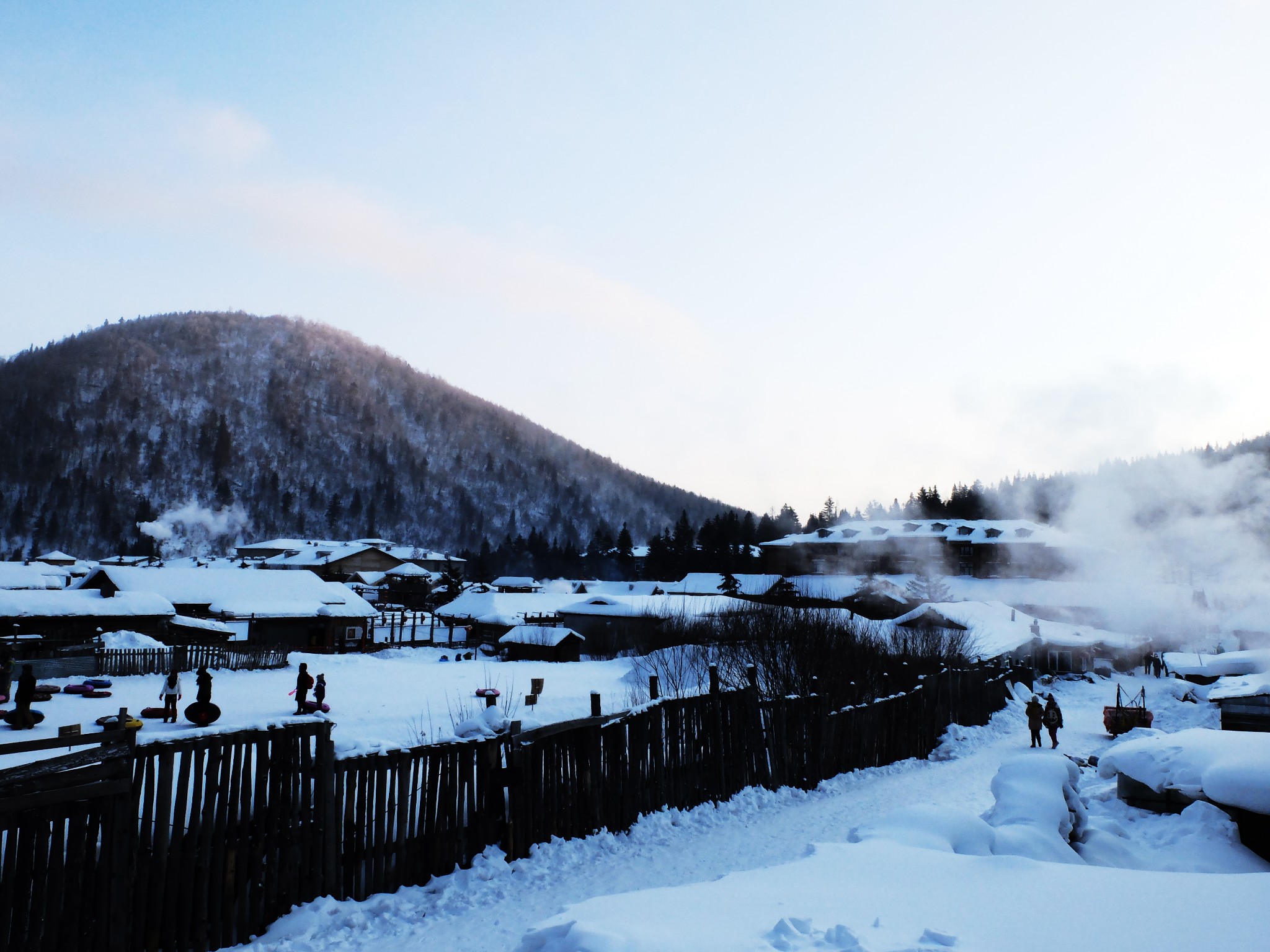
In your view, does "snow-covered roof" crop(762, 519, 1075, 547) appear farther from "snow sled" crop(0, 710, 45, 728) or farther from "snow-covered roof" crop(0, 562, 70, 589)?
"snow sled" crop(0, 710, 45, 728)

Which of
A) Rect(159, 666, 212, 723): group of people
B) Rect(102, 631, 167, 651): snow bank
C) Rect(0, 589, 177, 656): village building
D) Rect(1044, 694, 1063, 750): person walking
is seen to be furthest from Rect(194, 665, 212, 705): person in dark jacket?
Rect(1044, 694, 1063, 750): person walking

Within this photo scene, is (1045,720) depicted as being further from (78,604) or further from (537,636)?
(78,604)

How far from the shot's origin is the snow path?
6.85 metres

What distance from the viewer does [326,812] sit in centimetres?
723

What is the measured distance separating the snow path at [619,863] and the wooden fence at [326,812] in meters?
0.23

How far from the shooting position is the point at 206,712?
1902cm

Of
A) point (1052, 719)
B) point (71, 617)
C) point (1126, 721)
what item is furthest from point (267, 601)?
point (1126, 721)

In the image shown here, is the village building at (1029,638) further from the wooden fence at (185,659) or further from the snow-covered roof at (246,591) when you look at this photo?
the snow-covered roof at (246,591)

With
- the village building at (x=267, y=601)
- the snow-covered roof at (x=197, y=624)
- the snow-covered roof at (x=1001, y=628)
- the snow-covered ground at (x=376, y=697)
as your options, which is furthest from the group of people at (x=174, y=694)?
the snow-covered roof at (x=1001, y=628)

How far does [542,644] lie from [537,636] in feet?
2.55

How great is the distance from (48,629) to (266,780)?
34.9m

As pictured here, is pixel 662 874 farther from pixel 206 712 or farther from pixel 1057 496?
pixel 1057 496

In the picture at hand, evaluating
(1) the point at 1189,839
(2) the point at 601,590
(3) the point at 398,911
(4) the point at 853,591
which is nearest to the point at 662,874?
(3) the point at 398,911

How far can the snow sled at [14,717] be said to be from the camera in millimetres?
17734
